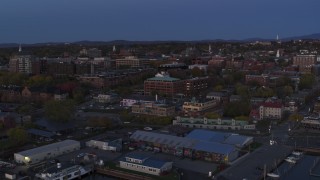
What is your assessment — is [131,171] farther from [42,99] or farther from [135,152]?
[42,99]

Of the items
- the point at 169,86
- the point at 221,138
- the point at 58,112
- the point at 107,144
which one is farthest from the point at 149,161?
the point at 169,86

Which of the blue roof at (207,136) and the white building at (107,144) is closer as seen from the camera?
the white building at (107,144)

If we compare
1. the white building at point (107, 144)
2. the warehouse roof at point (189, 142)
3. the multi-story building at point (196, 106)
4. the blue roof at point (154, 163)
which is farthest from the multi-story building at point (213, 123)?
the blue roof at point (154, 163)

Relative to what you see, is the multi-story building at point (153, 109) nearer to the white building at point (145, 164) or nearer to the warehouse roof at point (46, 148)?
the warehouse roof at point (46, 148)

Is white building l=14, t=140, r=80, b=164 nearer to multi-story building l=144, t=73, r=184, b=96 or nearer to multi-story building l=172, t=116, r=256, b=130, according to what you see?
→ multi-story building l=172, t=116, r=256, b=130

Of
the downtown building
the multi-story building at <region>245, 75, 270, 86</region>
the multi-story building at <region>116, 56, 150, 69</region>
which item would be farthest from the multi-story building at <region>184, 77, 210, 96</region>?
the multi-story building at <region>116, 56, 150, 69</region>

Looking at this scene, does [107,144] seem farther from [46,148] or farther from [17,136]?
[17,136]
